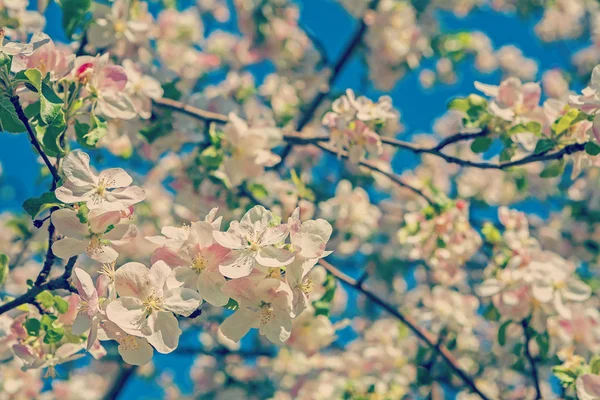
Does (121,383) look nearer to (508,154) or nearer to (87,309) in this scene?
(87,309)

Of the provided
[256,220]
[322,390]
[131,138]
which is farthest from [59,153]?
[322,390]

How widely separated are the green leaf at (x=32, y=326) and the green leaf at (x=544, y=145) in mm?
1549

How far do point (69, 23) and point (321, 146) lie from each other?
39.6 inches

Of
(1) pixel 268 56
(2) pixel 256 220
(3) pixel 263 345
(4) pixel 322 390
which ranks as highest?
(1) pixel 268 56

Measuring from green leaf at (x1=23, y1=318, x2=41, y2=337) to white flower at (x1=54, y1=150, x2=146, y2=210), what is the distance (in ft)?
1.32

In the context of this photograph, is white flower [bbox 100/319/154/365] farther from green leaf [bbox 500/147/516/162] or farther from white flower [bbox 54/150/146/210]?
green leaf [bbox 500/147/516/162]

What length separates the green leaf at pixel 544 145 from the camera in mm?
1938

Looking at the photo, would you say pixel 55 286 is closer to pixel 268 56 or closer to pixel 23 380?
pixel 23 380

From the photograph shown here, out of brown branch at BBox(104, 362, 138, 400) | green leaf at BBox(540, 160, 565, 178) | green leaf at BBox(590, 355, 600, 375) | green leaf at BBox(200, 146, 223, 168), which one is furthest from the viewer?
brown branch at BBox(104, 362, 138, 400)

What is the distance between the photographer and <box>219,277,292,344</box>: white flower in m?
1.45

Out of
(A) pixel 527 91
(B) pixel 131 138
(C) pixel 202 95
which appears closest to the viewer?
(A) pixel 527 91

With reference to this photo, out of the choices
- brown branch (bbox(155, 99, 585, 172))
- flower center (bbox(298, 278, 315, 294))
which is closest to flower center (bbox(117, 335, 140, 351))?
flower center (bbox(298, 278, 315, 294))

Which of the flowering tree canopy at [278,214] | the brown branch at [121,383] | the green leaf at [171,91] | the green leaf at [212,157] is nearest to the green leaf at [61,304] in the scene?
the flowering tree canopy at [278,214]

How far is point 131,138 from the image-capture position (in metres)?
2.58
